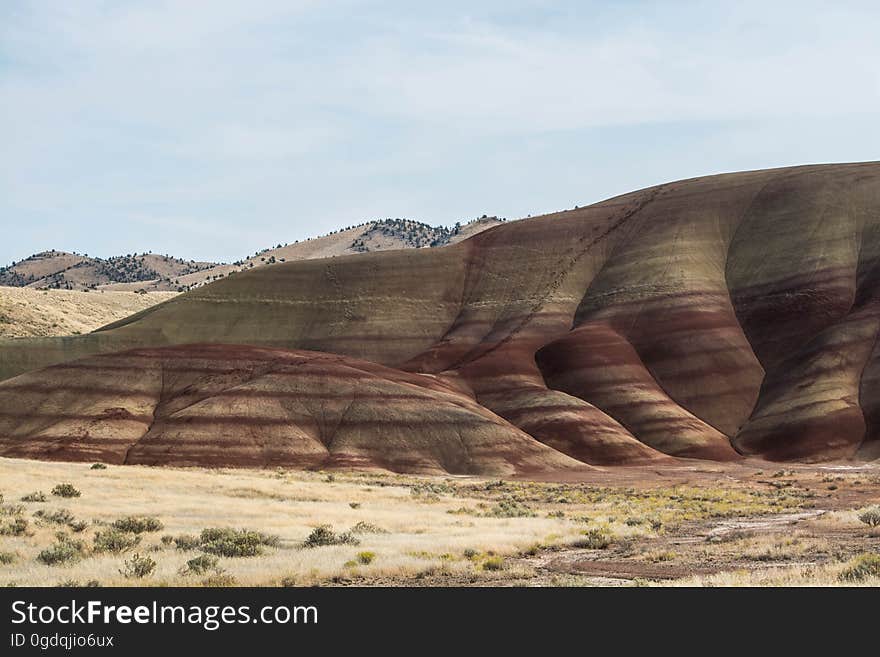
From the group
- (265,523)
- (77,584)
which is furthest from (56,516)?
(77,584)

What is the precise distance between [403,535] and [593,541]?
5748mm

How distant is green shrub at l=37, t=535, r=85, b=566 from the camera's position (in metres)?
23.5

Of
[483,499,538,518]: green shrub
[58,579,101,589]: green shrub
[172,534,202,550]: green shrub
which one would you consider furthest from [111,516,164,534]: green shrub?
[483,499,538,518]: green shrub

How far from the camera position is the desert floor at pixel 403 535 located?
2222 centimetres

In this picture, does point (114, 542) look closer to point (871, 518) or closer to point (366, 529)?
point (366, 529)

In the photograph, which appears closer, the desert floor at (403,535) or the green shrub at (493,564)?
the desert floor at (403,535)

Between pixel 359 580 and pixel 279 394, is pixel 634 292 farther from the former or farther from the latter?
pixel 359 580

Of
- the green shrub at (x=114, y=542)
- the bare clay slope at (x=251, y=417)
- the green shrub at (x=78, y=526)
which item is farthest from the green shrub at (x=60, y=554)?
the bare clay slope at (x=251, y=417)

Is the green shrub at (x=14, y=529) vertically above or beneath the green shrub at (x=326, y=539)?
above

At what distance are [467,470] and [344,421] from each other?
12903 mm

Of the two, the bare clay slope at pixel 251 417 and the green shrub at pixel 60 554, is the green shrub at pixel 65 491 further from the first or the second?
the bare clay slope at pixel 251 417

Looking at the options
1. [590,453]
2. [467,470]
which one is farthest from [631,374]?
[467,470]

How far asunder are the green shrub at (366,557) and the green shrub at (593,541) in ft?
26.2

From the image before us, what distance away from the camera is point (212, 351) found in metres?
102
